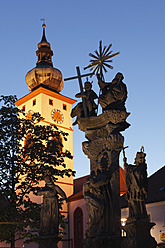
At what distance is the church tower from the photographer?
142ft

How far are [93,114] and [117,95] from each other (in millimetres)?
979

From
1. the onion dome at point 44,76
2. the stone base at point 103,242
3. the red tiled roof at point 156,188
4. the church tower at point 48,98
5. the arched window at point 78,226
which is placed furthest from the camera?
the onion dome at point 44,76

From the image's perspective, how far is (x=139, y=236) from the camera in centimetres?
737

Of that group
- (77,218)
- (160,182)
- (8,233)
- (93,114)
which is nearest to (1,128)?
(8,233)

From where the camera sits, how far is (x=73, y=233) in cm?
3891

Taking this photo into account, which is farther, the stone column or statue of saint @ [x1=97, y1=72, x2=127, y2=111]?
statue of saint @ [x1=97, y1=72, x2=127, y2=111]

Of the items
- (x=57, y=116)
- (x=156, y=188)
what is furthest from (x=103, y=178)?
(x=57, y=116)

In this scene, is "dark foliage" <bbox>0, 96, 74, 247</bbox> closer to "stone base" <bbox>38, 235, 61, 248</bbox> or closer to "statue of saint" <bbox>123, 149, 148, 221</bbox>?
"stone base" <bbox>38, 235, 61, 248</bbox>

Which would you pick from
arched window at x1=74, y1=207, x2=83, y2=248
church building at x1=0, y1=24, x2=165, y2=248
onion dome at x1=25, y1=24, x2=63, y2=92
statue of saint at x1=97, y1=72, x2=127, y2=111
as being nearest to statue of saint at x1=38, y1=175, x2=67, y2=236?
statue of saint at x1=97, y1=72, x2=127, y2=111

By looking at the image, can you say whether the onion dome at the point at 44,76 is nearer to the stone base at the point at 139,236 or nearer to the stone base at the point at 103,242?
the stone base at the point at 103,242

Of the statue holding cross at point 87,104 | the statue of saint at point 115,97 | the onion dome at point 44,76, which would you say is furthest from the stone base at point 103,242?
the onion dome at point 44,76

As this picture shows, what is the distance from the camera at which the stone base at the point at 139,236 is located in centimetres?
732

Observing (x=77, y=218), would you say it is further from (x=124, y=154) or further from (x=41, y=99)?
(x=124, y=154)

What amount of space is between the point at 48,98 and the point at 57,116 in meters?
2.45
